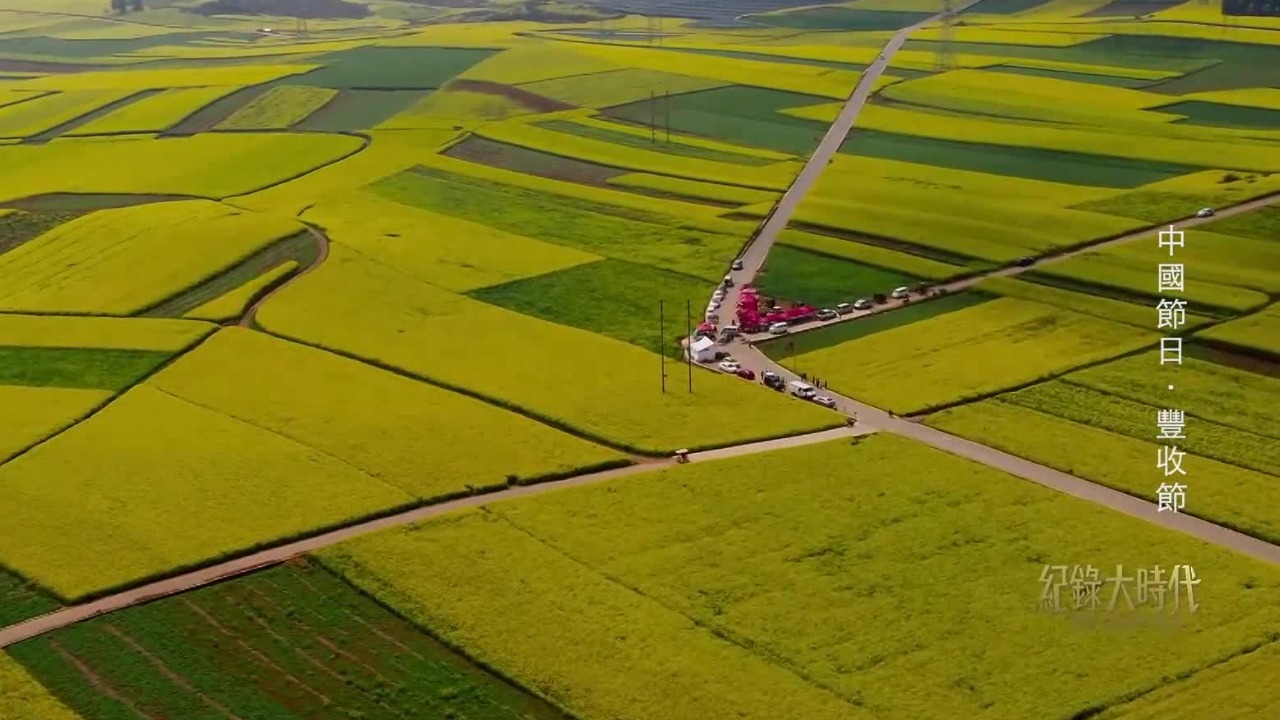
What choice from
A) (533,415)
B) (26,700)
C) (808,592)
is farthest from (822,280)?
(26,700)

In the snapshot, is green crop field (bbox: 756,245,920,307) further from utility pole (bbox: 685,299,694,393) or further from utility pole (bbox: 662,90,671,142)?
utility pole (bbox: 662,90,671,142)

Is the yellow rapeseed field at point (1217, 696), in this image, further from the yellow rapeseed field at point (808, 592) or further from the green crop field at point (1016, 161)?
the green crop field at point (1016, 161)

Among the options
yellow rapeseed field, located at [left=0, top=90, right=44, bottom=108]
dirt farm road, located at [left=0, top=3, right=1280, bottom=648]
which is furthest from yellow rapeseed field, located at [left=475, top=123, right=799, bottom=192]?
yellow rapeseed field, located at [left=0, top=90, right=44, bottom=108]

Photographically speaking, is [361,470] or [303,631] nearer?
[303,631]

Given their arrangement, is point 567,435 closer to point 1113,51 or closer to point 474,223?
point 474,223

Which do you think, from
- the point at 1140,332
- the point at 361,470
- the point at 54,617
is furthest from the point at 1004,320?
the point at 54,617

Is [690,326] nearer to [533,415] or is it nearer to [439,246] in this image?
[533,415]
